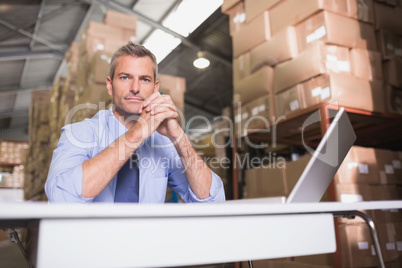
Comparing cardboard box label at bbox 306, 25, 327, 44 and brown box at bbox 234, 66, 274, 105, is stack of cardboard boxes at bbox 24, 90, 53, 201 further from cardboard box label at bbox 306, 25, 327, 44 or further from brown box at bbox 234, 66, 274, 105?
cardboard box label at bbox 306, 25, 327, 44

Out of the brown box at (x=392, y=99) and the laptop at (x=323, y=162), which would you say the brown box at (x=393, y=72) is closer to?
the brown box at (x=392, y=99)

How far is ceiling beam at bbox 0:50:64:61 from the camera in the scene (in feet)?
23.2

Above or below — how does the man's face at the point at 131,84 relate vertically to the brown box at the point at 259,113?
below

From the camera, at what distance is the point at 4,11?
18.6ft

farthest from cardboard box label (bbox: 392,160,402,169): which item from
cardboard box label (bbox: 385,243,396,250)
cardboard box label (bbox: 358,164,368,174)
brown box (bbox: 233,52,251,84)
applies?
brown box (bbox: 233,52,251,84)

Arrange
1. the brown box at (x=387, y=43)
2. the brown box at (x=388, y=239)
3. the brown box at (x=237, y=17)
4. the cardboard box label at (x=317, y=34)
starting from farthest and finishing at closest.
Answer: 1. the brown box at (x=237, y=17)
2. the brown box at (x=387, y=43)
3. the cardboard box label at (x=317, y=34)
4. the brown box at (x=388, y=239)

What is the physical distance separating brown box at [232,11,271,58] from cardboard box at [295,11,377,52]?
0.28 m

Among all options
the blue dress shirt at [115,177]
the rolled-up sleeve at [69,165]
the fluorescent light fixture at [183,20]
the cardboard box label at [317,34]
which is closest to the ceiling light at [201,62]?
the fluorescent light fixture at [183,20]

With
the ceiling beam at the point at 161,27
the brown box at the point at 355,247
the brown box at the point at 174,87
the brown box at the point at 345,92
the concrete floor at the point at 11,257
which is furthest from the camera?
the ceiling beam at the point at 161,27

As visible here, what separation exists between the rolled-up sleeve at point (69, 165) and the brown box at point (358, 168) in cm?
141

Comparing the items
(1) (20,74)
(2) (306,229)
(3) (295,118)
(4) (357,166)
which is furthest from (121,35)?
(1) (20,74)

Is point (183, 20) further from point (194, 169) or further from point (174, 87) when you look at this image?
point (194, 169)

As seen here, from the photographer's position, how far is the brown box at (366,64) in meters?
2.23

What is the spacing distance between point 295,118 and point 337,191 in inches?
23.4
